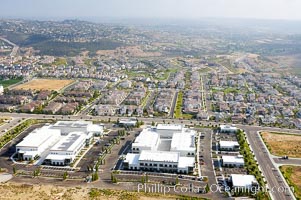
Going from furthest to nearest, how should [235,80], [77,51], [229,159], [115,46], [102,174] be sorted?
[115,46] < [77,51] < [235,80] < [229,159] < [102,174]

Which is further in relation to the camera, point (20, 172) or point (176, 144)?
point (176, 144)

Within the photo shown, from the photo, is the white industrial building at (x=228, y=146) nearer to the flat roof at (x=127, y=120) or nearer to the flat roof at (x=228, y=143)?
the flat roof at (x=228, y=143)

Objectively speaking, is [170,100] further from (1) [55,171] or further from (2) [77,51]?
(2) [77,51]

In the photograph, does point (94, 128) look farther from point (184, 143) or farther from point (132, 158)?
point (184, 143)

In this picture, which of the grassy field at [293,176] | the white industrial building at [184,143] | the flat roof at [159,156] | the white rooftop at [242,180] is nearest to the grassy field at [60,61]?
the white industrial building at [184,143]

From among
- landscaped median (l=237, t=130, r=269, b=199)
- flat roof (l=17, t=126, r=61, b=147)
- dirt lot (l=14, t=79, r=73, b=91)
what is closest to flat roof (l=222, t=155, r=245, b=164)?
landscaped median (l=237, t=130, r=269, b=199)

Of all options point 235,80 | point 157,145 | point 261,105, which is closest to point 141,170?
point 157,145

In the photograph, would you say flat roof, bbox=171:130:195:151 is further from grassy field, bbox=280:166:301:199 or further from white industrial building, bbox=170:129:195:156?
grassy field, bbox=280:166:301:199
